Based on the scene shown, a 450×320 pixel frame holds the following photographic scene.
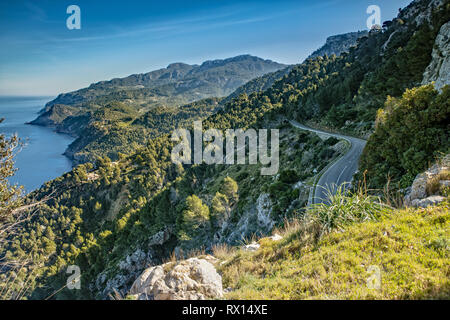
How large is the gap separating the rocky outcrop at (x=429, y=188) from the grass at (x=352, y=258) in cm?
48

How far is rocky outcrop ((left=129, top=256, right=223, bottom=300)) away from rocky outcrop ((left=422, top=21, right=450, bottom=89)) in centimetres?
2744

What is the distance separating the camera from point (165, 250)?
4897cm

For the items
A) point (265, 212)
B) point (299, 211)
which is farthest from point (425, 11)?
point (299, 211)

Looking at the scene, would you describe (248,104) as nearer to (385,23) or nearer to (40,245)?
(385,23)

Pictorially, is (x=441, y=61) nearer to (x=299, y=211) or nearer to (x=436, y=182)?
(x=299, y=211)

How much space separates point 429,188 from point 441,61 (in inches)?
1011

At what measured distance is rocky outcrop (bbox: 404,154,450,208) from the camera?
248 inches

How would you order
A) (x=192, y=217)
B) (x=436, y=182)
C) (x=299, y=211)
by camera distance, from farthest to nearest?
(x=192, y=217) → (x=299, y=211) → (x=436, y=182)

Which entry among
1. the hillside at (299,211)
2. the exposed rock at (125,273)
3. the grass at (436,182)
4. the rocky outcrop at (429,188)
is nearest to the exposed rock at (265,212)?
the hillside at (299,211)

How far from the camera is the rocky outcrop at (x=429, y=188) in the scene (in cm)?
631

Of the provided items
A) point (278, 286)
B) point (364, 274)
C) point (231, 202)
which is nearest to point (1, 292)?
point (278, 286)

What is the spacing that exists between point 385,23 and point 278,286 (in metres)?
128

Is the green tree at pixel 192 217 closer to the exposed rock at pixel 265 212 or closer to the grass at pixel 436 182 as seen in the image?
the exposed rock at pixel 265 212

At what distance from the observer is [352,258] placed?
16.1ft
